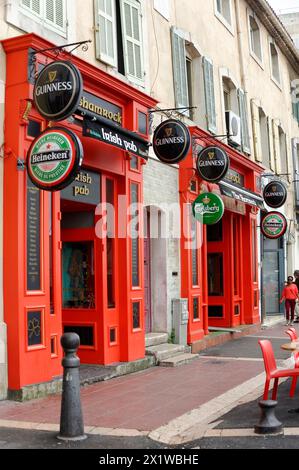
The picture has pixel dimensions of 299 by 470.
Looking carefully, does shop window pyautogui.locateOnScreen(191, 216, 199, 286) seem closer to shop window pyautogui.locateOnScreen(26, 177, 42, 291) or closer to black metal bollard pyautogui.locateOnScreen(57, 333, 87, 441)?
shop window pyautogui.locateOnScreen(26, 177, 42, 291)

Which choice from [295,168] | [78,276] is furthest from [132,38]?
[295,168]

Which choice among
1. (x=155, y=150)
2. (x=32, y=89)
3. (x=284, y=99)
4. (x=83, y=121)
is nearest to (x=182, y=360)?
(x=155, y=150)

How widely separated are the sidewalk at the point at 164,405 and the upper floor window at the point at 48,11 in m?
5.24

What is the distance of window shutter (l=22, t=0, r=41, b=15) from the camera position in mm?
8547

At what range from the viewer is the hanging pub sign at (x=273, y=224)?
686 inches

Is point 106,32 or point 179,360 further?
point 179,360

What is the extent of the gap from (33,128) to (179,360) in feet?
16.7

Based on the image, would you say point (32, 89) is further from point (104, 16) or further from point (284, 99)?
point (284, 99)

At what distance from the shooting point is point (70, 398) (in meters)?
5.81

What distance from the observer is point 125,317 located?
34.0 feet

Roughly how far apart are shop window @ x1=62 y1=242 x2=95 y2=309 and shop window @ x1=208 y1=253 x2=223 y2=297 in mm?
6709

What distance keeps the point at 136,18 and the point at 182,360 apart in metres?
6.37

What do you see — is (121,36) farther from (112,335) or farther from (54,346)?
(54,346)

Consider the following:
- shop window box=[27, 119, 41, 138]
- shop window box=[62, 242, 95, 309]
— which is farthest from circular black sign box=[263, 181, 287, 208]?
shop window box=[27, 119, 41, 138]
